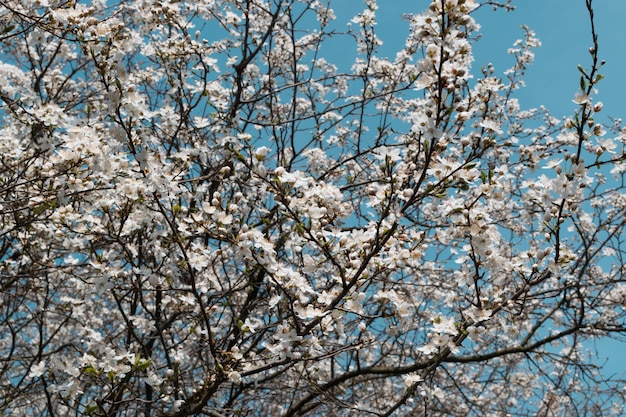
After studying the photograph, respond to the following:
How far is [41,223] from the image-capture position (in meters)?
4.18

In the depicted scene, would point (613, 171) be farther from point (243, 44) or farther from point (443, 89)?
point (443, 89)

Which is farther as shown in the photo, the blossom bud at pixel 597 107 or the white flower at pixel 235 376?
the white flower at pixel 235 376

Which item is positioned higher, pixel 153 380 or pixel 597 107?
pixel 597 107

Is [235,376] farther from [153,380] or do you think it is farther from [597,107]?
[597,107]

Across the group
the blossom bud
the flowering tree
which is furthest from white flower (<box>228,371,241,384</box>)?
the blossom bud

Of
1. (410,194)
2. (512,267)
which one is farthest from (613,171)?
(410,194)

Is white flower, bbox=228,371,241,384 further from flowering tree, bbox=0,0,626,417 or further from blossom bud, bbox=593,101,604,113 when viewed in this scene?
blossom bud, bbox=593,101,604,113

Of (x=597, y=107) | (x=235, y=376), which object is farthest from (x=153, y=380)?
(x=597, y=107)

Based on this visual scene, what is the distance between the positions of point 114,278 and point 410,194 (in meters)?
1.77

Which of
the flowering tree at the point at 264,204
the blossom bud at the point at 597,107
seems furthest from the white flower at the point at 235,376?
the blossom bud at the point at 597,107

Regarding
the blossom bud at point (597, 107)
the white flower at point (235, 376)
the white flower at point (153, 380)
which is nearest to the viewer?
the blossom bud at point (597, 107)

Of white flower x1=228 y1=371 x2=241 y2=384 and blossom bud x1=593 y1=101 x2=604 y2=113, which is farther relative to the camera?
white flower x1=228 y1=371 x2=241 y2=384

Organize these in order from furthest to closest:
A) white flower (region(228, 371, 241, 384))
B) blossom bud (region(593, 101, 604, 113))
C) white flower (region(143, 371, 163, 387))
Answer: white flower (region(143, 371, 163, 387)), white flower (region(228, 371, 241, 384)), blossom bud (region(593, 101, 604, 113))

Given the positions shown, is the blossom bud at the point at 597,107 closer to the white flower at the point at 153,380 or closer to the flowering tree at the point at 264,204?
the flowering tree at the point at 264,204
